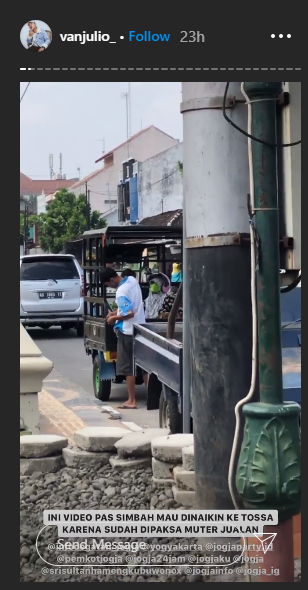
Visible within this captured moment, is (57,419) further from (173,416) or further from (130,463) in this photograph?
(130,463)

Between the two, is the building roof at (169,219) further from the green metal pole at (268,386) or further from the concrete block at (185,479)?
the green metal pole at (268,386)

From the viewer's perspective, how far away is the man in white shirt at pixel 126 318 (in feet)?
29.2

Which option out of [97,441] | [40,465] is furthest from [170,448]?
[40,465]

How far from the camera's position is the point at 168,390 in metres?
6.84

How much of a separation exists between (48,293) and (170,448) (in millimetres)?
11869

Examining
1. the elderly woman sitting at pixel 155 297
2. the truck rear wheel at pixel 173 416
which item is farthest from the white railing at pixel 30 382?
the elderly woman sitting at pixel 155 297

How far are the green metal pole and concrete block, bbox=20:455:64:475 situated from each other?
6.02 ft

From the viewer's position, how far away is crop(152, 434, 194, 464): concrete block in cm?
438

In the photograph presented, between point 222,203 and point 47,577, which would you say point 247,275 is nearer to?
point 222,203

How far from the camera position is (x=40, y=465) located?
15.6 ft

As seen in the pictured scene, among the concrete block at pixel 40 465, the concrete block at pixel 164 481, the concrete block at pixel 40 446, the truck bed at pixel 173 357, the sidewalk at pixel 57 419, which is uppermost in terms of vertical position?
the truck bed at pixel 173 357

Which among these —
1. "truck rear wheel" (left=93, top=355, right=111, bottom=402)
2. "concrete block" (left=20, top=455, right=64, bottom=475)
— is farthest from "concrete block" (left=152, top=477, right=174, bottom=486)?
"truck rear wheel" (left=93, top=355, right=111, bottom=402)

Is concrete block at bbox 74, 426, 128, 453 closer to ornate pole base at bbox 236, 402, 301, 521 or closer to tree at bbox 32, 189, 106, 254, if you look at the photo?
ornate pole base at bbox 236, 402, 301, 521
